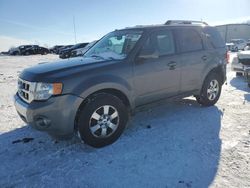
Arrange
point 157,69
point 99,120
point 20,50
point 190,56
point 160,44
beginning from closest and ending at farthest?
point 99,120 < point 157,69 < point 160,44 < point 190,56 < point 20,50

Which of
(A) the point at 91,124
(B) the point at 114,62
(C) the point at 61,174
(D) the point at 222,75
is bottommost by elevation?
(C) the point at 61,174

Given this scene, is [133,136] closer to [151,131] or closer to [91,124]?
[151,131]

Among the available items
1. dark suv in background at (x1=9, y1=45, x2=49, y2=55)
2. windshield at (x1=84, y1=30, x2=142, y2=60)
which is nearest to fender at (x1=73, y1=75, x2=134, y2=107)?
windshield at (x1=84, y1=30, x2=142, y2=60)

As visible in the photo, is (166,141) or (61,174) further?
(166,141)

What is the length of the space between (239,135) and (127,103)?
78.4 inches

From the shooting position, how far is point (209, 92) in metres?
Result: 5.66

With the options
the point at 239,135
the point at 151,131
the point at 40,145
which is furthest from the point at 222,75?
the point at 40,145

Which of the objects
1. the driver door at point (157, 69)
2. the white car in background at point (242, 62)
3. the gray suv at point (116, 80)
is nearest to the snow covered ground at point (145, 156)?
the gray suv at point (116, 80)

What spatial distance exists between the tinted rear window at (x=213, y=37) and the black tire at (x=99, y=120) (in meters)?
2.82

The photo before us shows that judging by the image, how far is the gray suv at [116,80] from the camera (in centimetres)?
347

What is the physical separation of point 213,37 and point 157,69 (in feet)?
6.96

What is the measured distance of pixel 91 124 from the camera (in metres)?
3.74

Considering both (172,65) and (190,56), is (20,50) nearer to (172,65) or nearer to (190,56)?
(190,56)

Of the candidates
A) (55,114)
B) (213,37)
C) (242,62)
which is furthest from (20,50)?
(55,114)
